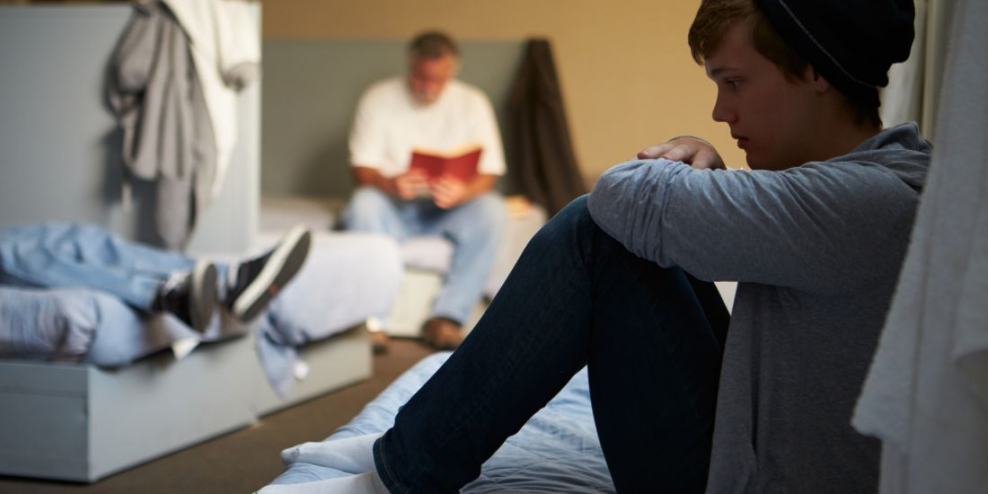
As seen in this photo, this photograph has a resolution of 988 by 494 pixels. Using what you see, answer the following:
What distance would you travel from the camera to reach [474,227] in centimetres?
328

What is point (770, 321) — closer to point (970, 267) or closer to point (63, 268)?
point (970, 267)

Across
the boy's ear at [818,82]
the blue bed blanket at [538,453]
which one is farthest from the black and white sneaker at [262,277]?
the boy's ear at [818,82]

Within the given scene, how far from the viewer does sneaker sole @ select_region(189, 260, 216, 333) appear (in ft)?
6.02

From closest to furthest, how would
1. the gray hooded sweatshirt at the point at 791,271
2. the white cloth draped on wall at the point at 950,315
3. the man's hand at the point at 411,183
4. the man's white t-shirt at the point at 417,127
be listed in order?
the white cloth draped on wall at the point at 950,315
the gray hooded sweatshirt at the point at 791,271
the man's hand at the point at 411,183
the man's white t-shirt at the point at 417,127

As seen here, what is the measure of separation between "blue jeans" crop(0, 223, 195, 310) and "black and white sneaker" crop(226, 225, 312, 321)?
0.11 metres

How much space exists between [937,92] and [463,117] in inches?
91.9

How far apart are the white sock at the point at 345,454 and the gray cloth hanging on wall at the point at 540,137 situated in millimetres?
2735

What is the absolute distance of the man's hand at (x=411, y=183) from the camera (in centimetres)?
328

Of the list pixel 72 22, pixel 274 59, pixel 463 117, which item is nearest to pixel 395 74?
pixel 274 59

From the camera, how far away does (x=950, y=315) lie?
63cm

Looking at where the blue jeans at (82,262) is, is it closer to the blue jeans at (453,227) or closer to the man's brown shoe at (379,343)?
the man's brown shoe at (379,343)

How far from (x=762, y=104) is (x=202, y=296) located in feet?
3.97

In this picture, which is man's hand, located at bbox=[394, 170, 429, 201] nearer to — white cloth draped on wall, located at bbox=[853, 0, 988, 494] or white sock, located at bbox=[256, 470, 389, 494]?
white sock, located at bbox=[256, 470, 389, 494]

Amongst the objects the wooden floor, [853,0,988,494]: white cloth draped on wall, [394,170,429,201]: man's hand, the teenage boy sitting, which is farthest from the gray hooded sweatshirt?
[394,170,429,201]: man's hand
